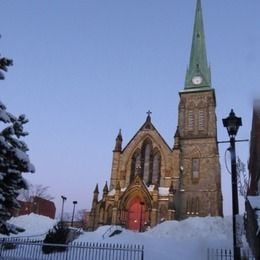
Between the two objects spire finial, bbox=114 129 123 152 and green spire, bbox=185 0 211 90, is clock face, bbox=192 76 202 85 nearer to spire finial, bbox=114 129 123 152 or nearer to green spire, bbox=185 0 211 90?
green spire, bbox=185 0 211 90

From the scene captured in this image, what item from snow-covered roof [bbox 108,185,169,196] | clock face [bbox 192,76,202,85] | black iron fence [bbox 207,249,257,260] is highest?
clock face [bbox 192,76,202,85]

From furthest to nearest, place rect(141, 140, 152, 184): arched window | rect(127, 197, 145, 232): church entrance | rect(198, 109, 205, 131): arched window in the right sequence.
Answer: rect(198, 109, 205, 131): arched window → rect(141, 140, 152, 184): arched window → rect(127, 197, 145, 232): church entrance

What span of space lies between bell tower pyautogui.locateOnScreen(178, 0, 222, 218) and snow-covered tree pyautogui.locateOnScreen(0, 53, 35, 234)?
30453 mm

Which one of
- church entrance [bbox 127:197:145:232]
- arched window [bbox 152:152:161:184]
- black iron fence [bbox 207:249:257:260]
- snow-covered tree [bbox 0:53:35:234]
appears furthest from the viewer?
arched window [bbox 152:152:161:184]

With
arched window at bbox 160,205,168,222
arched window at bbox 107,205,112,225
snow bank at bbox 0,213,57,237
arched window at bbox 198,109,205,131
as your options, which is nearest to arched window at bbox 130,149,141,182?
arched window at bbox 107,205,112,225

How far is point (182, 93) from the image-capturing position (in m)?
48.5

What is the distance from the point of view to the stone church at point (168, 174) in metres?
38.6

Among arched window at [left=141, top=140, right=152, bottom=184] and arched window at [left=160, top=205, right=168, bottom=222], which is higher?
arched window at [left=141, top=140, right=152, bottom=184]

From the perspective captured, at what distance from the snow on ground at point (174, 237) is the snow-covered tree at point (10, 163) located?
10.6m

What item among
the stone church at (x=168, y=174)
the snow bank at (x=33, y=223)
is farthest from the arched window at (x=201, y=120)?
the snow bank at (x=33, y=223)

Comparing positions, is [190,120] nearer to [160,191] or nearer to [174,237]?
[160,191]

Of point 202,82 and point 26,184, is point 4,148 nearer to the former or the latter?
point 26,184

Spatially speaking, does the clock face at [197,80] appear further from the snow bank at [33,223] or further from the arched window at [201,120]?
the snow bank at [33,223]

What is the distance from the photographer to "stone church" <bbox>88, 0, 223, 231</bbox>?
38.6 metres
